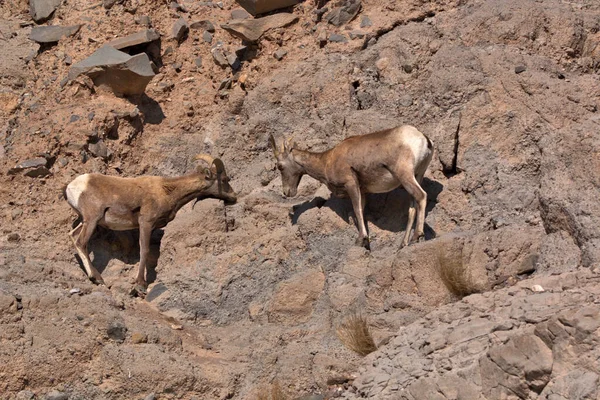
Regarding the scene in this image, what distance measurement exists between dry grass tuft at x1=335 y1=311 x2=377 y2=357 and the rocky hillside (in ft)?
0.40

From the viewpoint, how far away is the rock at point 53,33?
18.0 meters

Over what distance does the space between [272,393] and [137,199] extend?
15.5 ft

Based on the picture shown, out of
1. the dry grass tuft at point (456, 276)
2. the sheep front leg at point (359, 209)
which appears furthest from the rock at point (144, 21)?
the dry grass tuft at point (456, 276)

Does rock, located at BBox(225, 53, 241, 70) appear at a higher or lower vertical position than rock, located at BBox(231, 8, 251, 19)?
lower

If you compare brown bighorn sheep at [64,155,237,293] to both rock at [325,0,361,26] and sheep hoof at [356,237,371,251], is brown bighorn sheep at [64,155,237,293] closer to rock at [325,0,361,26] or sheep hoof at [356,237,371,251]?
sheep hoof at [356,237,371,251]

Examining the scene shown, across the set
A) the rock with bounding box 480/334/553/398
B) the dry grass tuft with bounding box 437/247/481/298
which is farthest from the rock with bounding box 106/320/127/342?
the rock with bounding box 480/334/553/398

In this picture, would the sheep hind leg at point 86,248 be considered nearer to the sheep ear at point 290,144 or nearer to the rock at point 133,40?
the sheep ear at point 290,144

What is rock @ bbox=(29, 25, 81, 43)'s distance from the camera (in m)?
18.0

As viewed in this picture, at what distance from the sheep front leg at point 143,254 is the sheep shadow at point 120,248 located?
0.82 ft

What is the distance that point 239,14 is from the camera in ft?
59.7

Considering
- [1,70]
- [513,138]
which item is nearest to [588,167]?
[513,138]

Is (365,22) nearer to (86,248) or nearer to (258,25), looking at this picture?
(258,25)

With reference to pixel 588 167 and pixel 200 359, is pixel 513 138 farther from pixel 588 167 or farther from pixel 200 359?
pixel 200 359

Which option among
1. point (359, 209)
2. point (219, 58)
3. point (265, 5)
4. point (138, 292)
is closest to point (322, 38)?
point (265, 5)
